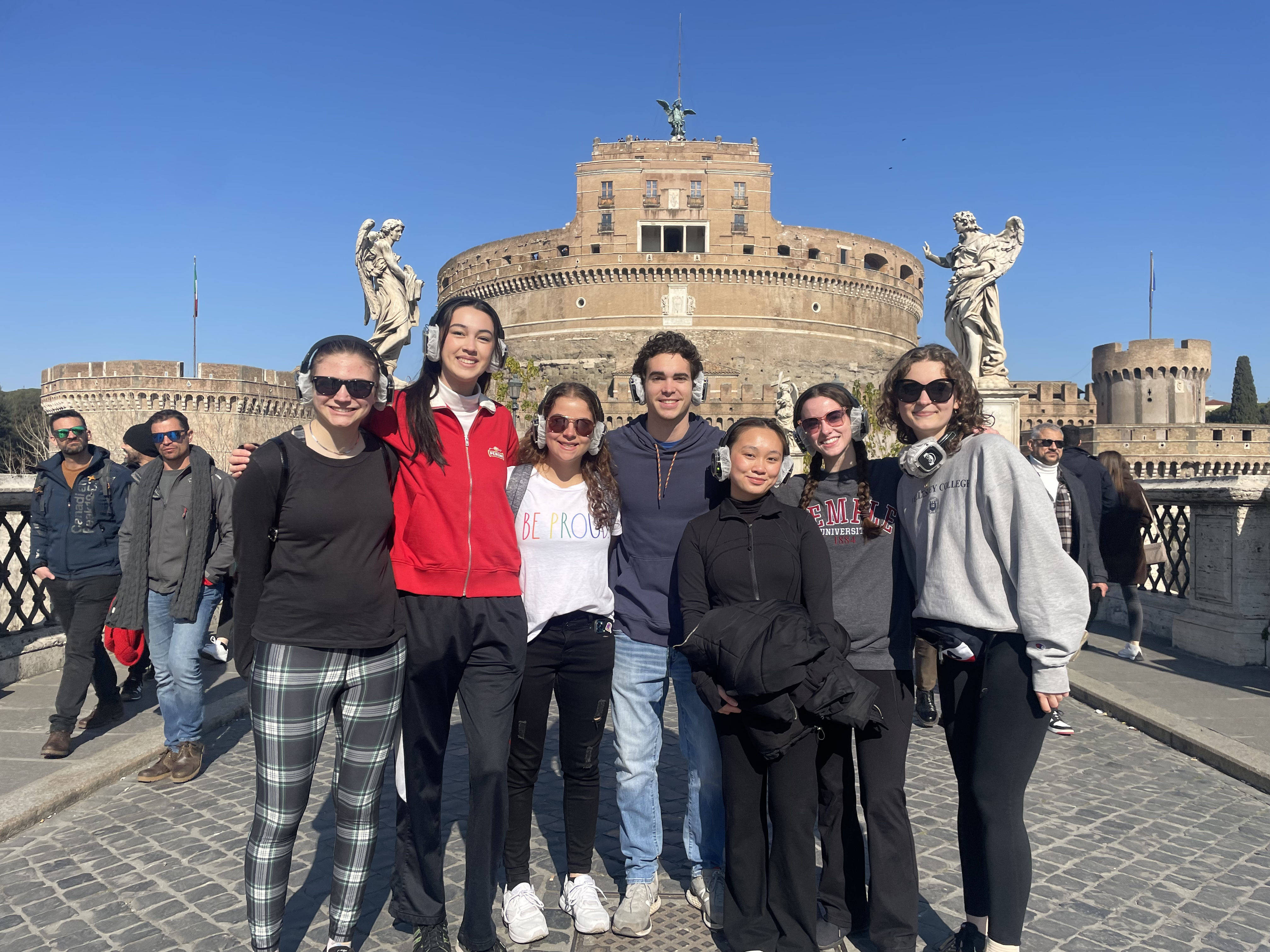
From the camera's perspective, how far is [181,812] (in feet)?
12.5

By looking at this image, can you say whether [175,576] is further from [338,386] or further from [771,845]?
[771,845]

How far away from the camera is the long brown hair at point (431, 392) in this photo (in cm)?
269

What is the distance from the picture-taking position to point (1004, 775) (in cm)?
243

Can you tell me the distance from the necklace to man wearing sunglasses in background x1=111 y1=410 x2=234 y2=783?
2.10 m

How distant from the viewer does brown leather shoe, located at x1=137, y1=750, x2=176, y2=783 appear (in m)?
4.19

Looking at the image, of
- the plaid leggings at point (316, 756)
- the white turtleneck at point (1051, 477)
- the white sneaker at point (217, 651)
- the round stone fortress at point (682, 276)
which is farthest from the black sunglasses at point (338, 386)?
the round stone fortress at point (682, 276)

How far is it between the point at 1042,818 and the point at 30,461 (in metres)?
55.2

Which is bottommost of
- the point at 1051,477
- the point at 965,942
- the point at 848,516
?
the point at 965,942

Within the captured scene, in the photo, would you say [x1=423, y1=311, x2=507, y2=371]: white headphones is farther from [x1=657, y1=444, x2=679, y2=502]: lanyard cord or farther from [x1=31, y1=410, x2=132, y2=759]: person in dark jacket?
[x1=31, y1=410, x2=132, y2=759]: person in dark jacket

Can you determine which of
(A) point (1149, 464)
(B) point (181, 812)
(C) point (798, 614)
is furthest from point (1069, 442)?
(A) point (1149, 464)

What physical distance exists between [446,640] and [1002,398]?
27.7ft

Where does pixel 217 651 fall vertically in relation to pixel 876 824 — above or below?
below

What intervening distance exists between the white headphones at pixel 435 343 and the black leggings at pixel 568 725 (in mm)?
922

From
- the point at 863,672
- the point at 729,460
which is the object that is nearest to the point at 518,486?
the point at 729,460
